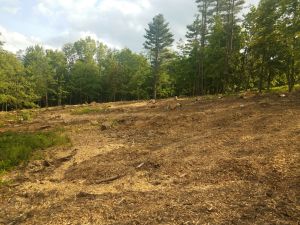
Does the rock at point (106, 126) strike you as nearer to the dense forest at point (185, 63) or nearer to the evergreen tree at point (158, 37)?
the dense forest at point (185, 63)

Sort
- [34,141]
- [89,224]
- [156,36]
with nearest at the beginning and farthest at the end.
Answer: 1. [89,224]
2. [34,141]
3. [156,36]

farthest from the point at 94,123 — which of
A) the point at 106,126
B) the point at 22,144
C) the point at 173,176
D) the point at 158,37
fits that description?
the point at 158,37

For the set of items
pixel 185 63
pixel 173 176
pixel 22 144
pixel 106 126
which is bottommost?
pixel 173 176

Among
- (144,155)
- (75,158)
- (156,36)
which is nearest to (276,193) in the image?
(144,155)

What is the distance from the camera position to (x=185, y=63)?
165 ft

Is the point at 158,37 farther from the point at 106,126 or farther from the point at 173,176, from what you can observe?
the point at 173,176

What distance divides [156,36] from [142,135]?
35.0 m

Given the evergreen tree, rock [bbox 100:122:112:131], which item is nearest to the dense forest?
the evergreen tree

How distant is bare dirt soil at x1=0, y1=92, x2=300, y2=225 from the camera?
7.45m

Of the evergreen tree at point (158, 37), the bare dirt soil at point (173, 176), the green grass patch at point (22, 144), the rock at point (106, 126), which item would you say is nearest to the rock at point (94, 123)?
the rock at point (106, 126)

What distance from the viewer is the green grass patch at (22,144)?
43.2ft

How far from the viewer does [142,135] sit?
1552cm

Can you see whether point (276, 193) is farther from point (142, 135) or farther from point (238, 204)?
point (142, 135)

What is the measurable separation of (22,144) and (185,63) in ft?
126
